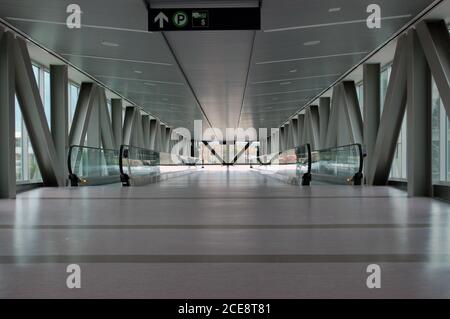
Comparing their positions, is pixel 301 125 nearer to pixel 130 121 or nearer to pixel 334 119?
pixel 130 121

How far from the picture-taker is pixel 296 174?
22734 mm

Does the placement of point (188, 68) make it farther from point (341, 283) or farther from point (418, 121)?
point (341, 283)

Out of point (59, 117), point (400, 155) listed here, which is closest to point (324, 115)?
point (400, 155)

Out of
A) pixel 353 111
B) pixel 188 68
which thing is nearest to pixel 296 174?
pixel 353 111

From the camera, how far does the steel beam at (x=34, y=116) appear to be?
1559cm

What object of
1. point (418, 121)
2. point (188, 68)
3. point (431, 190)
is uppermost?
point (188, 68)

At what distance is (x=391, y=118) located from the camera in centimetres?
1636

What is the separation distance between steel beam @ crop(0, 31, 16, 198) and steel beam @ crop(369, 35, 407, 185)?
10683 millimetres

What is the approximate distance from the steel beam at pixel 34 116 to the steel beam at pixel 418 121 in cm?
1082

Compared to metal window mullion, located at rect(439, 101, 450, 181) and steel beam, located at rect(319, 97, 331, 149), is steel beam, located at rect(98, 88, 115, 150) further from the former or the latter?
metal window mullion, located at rect(439, 101, 450, 181)

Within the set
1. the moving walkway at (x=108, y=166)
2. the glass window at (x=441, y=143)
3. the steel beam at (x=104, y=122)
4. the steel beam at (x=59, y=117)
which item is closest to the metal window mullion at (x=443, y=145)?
the glass window at (x=441, y=143)

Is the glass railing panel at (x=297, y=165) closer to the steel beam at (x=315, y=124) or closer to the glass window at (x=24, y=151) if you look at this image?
the steel beam at (x=315, y=124)

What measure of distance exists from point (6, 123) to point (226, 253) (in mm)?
10449
